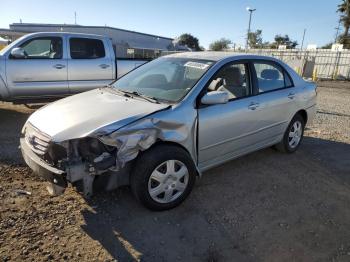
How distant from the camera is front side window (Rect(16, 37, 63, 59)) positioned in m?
7.07

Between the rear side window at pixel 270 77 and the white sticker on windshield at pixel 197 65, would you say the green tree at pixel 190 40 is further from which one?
the white sticker on windshield at pixel 197 65

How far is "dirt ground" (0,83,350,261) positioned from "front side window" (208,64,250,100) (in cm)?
118

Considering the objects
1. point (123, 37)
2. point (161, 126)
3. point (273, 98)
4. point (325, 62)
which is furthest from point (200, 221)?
point (123, 37)

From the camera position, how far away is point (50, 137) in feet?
9.89

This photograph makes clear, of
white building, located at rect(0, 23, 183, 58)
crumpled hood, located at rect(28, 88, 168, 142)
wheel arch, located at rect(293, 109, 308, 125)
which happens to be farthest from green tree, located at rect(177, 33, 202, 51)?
crumpled hood, located at rect(28, 88, 168, 142)

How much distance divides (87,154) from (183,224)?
1217 mm

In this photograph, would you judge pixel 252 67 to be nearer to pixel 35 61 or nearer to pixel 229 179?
pixel 229 179

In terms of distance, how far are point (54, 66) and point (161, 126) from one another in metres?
4.92

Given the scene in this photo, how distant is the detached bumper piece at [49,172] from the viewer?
2958mm

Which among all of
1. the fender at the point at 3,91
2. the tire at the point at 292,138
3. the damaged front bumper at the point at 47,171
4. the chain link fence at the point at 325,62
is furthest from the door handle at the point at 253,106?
the chain link fence at the point at 325,62

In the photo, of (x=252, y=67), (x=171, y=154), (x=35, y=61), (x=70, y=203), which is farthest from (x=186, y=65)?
(x=35, y=61)

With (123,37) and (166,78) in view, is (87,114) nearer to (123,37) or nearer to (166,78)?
(166,78)

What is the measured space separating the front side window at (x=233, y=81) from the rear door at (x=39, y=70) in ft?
15.0

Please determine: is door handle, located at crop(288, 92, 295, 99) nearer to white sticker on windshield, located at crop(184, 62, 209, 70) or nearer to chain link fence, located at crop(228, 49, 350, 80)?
white sticker on windshield, located at crop(184, 62, 209, 70)
